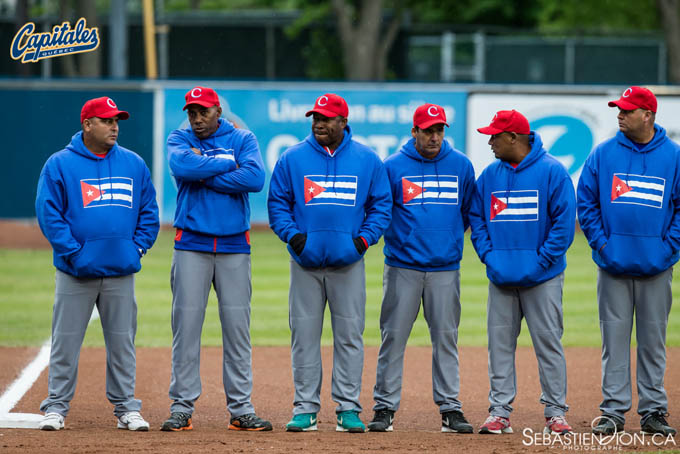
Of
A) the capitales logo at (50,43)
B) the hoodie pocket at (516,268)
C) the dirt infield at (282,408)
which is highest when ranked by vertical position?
the capitales logo at (50,43)

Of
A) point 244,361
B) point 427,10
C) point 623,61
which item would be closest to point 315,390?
point 244,361

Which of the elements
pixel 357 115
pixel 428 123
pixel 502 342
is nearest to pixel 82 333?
pixel 428 123

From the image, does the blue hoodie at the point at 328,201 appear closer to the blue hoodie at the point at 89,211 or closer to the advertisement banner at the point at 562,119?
the blue hoodie at the point at 89,211

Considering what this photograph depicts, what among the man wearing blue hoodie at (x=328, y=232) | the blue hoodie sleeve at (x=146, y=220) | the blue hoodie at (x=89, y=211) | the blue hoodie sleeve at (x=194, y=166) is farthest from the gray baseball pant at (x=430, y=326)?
the blue hoodie at (x=89, y=211)

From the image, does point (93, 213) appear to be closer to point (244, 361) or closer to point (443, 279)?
point (244, 361)

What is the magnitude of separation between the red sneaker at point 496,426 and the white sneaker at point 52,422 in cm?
272

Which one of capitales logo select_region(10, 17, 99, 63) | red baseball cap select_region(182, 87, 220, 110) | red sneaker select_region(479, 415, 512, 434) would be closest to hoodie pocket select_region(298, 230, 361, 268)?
red baseball cap select_region(182, 87, 220, 110)

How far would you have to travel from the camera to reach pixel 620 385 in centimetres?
652

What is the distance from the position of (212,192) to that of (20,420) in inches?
79.2

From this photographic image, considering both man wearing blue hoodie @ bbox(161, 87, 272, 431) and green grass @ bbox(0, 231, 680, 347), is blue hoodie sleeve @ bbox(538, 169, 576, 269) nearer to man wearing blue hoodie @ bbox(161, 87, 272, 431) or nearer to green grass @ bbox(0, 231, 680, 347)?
man wearing blue hoodie @ bbox(161, 87, 272, 431)

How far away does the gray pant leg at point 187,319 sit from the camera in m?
6.55

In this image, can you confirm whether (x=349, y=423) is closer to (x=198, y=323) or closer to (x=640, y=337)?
(x=198, y=323)

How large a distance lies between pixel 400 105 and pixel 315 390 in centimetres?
1152

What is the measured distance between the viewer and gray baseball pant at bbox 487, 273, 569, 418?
6.45 meters
